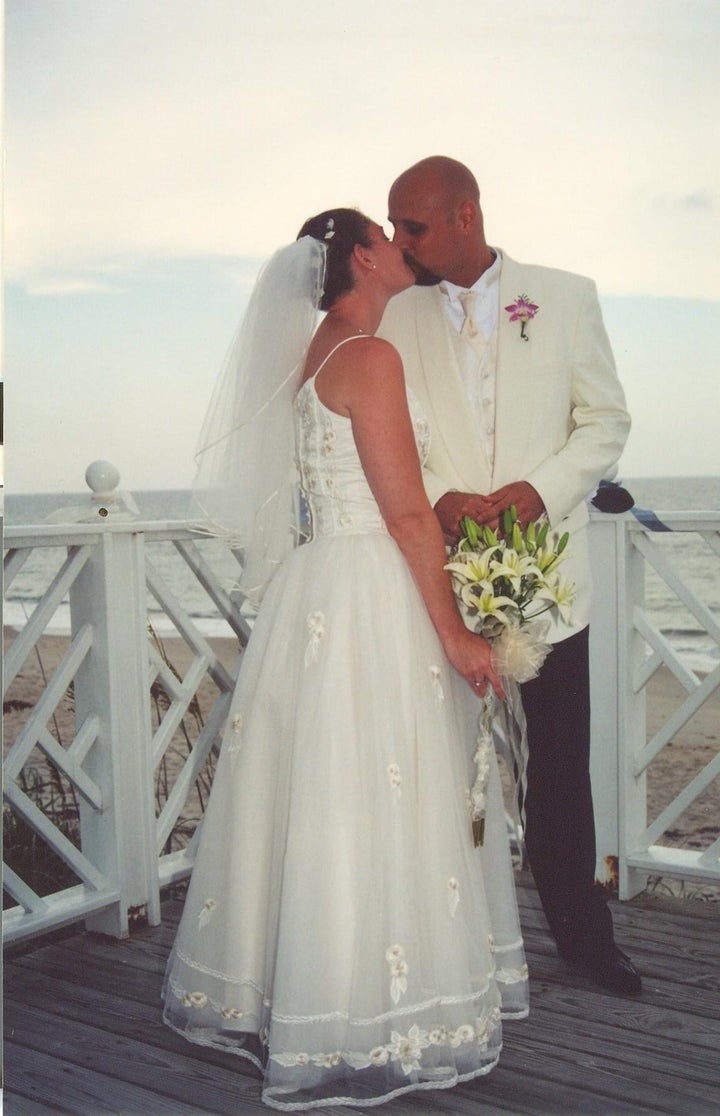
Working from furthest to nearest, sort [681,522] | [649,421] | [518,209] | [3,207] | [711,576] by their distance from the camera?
[711,576], [681,522], [649,421], [518,209], [3,207]

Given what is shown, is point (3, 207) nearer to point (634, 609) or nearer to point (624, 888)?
point (634, 609)

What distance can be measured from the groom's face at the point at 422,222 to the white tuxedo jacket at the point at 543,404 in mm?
154

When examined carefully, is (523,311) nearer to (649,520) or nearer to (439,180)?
(439,180)

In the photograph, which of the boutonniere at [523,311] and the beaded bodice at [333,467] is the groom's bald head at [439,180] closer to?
the boutonniere at [523,311]

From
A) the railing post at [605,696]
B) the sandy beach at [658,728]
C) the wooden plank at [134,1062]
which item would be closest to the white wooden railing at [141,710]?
the railing post at [605,696]

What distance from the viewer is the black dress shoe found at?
2.51 meters

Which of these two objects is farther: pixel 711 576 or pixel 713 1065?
pixel 711 576

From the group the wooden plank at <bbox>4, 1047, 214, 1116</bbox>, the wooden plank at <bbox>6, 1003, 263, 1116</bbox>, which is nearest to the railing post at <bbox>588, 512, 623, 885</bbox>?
the wooden plank at <bbox>6, 1003, 263, 1116</bbox>

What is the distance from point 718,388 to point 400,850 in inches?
54.0

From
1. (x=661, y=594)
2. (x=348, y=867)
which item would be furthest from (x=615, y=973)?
(x=661, y=594)

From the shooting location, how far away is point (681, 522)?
3008mm

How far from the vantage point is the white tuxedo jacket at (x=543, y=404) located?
2.50 meters

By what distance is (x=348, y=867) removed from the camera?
2143mm

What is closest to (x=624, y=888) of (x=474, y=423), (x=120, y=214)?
(x=474, y=423)
